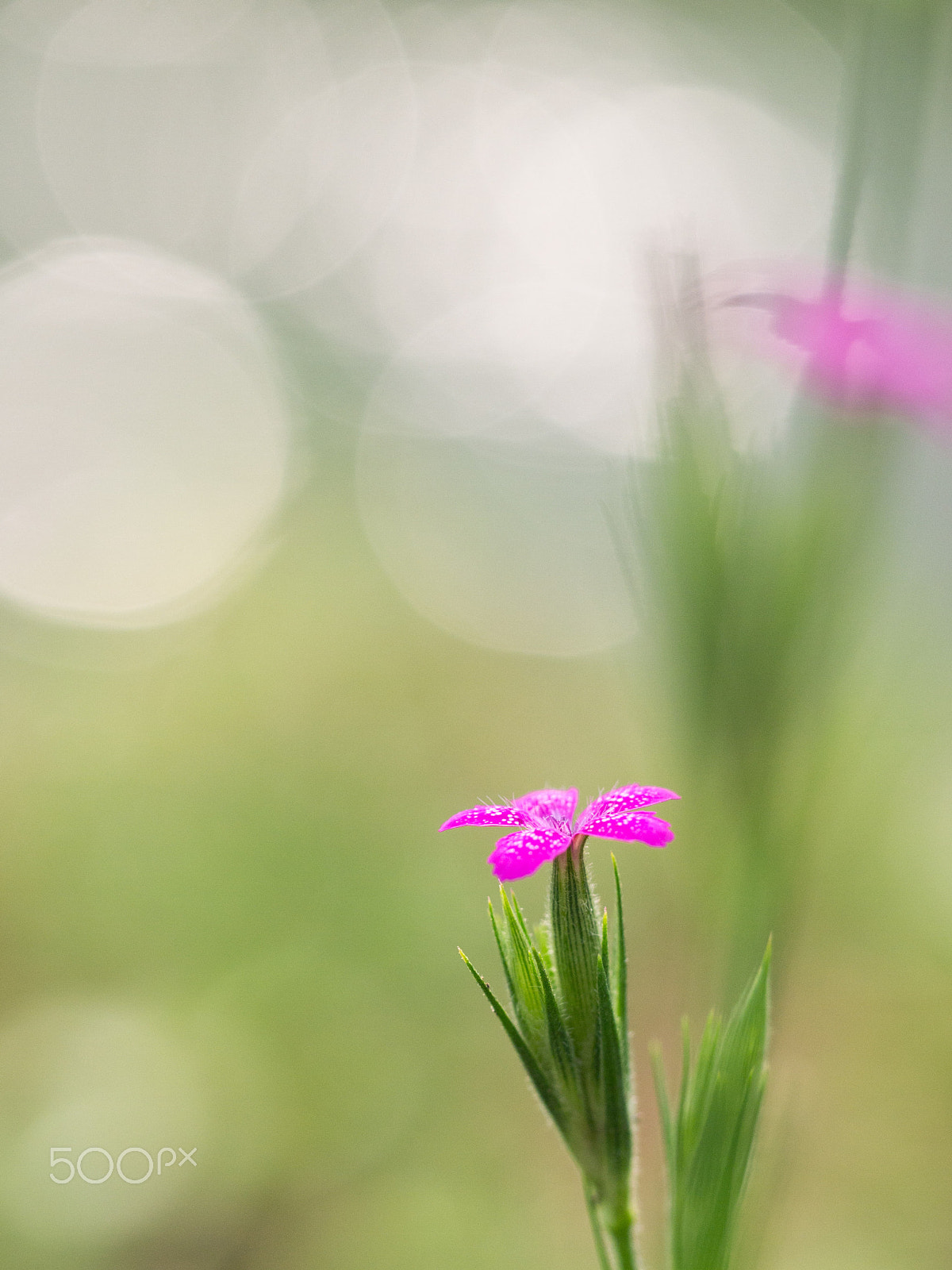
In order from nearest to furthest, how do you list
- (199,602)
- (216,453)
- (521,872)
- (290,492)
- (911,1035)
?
(521,872), (911,1035), (199,602), (216,453), (290,492)

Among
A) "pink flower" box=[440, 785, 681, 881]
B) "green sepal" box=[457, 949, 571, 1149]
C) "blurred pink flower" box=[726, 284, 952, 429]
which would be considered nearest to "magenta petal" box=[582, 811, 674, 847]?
"pink flower" box=[440, 785, 681, 881]

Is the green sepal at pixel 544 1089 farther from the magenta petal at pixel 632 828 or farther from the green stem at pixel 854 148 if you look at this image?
the green stem at pixel 854 148

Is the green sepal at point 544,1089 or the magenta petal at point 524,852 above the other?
the magenta petal at point 524,852

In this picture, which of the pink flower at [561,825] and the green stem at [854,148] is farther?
the green stem at [854,148]

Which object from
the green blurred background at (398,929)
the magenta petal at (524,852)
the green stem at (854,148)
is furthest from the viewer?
the green blurred background at (398,929)

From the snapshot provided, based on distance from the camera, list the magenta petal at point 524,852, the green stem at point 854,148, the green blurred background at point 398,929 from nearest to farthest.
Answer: the magenta petal at point 524,852
the green stem at point 854,148
the green blurred background at point 398,929

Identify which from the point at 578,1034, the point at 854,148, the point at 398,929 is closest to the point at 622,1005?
the point at 578,1034

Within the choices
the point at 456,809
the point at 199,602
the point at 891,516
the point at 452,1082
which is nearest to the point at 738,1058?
the point at 891,516

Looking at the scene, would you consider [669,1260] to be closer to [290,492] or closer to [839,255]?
[839,255]

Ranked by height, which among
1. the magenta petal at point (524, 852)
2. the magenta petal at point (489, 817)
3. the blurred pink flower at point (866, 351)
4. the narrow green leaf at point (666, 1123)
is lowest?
the narrow green leaf at point (666, 1123)

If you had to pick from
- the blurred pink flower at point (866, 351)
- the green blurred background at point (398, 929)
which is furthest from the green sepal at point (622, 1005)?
the blurred pink flower at point (866, 351)
